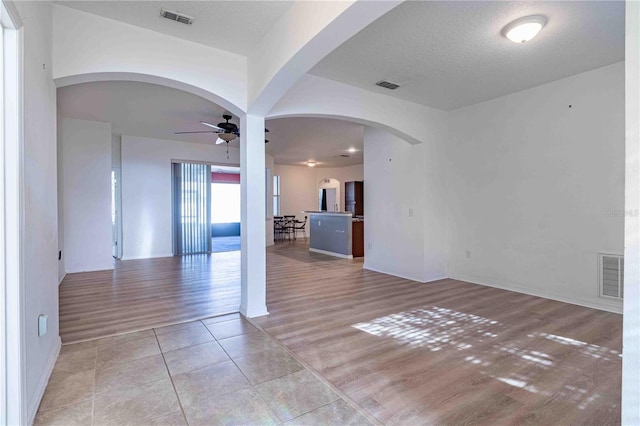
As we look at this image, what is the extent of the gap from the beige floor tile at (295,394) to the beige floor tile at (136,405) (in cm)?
58

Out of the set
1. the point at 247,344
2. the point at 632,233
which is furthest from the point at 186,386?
the point at 632,233

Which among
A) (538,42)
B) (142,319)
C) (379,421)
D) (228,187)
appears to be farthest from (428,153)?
(228,187)

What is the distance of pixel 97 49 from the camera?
2721mm

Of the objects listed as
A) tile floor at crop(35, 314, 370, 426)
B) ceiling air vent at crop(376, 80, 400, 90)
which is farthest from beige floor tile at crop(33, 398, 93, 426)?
ceiling air vent at crop(376, 80, 400, 90)

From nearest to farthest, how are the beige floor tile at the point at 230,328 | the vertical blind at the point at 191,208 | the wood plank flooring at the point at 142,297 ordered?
the beige floor tile at the point at 230,328
the wood plank flooring at the point at 142,297
the vertical blind at the point at 191,208

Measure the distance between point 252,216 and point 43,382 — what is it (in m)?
2.16

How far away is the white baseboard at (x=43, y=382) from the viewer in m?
1.82

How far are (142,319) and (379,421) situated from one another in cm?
285

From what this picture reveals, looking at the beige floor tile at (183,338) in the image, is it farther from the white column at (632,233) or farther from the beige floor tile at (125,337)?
the white column at (632,233)

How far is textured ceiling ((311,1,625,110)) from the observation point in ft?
8.58

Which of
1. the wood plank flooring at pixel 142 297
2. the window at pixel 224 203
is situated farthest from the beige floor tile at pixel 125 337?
the window at pixel 224 203

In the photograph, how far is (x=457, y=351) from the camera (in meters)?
2.70

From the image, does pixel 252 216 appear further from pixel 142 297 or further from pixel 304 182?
pixel 304 182

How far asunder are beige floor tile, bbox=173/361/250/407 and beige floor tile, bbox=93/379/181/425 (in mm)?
72
